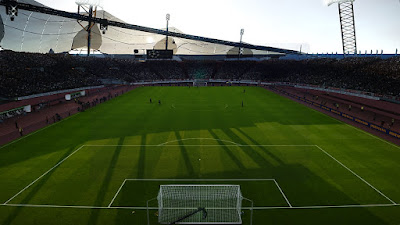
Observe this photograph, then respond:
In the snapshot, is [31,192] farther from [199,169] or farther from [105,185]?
[199,169]

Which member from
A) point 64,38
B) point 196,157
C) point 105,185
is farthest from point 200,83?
point 105,185

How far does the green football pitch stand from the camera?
1404 centimetres

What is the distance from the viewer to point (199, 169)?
64.1ft

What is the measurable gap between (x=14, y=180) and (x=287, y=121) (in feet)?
103

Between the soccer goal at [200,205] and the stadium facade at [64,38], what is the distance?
8714 centimetres

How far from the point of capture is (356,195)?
15.8m

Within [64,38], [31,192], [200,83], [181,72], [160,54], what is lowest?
[31,192]

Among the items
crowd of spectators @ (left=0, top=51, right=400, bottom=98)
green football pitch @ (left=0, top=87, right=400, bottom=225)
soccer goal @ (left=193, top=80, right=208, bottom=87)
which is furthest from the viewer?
soccer goal @ (left=193, top=80, right=208, bottom=87)

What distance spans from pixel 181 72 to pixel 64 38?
50.7 m

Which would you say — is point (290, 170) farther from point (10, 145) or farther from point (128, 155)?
point (10, 145)

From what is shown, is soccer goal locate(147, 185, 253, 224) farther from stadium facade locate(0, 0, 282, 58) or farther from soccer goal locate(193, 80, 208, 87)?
stadium facade locate(0, 0, 282, 58)

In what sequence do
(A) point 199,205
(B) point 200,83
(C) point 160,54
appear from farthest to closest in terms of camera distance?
(B) point 200,83
(C) point 160,54
(A) point 199,205

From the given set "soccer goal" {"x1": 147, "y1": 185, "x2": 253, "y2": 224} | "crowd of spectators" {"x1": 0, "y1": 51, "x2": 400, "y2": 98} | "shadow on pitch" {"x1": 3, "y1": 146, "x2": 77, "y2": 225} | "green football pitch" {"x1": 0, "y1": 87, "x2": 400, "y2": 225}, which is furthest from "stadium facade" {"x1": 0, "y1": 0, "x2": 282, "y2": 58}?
"soccer goal" {"x1": 147, "y1": 185, "x2": 253, "y2": 224}

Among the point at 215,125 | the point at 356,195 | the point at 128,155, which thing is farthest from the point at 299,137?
the point at 128,155
